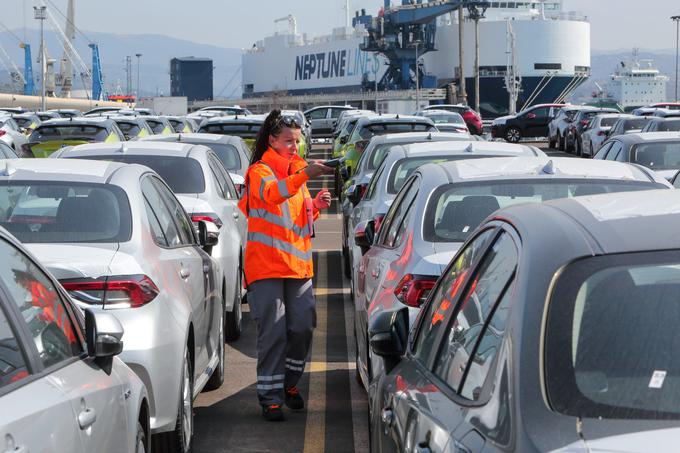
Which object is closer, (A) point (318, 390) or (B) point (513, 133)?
(A) point (318, 390)

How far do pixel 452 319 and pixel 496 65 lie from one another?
380 ft

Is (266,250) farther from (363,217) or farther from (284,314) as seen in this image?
(363,217)

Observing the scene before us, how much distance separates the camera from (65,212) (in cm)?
699

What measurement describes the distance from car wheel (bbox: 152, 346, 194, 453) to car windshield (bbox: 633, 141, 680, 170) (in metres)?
11.7

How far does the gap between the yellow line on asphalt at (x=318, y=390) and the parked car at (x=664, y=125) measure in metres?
15.8

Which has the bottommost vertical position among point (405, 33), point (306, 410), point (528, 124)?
point (306, 410)

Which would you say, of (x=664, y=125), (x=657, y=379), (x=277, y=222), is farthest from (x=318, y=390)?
(x=664, y=125)

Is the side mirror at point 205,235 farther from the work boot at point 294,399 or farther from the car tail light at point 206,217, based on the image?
the car tail light at point 206,217

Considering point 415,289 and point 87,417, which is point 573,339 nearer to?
point 87,417

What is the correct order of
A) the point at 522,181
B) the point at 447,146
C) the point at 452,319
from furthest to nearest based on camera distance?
1. the point at 447,146
2. the point at 522,181
3. the point at 452,319

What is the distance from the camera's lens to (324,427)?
789cm

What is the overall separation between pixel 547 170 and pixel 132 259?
2.27 m

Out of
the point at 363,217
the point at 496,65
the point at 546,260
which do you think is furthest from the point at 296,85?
the point at 546,260

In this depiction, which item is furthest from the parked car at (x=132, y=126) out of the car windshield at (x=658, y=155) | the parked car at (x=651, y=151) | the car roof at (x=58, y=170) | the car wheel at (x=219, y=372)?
the car roof at (x=58, y=170)
